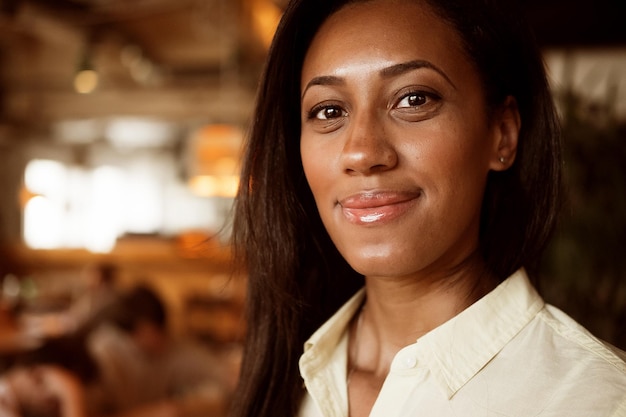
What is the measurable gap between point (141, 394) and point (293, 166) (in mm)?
2882

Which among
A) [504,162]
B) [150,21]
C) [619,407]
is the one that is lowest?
[619,407]

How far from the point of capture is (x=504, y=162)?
3.70ft

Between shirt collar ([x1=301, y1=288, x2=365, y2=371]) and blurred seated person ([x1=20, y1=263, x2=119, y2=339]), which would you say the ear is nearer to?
shirt collar ([x1=301, y1=288, x2=365, y2=371])

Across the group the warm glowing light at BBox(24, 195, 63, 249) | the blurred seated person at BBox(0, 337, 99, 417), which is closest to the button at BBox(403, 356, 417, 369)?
the blurred seated person at BBox(0, 337, 99, 417)

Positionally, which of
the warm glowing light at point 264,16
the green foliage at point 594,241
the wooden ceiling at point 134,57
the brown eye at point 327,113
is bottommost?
the green foliage at point 594,241

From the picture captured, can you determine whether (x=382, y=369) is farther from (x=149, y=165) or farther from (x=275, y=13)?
(x=149, y=165)

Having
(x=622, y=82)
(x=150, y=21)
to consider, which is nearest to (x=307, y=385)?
(x=622, y=82)

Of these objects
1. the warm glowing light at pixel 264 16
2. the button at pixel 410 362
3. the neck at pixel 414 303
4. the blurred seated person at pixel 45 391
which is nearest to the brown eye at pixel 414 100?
the neck at pixel 414 303

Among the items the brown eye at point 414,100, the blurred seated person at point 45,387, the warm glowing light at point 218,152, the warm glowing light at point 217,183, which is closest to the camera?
A: the brown eye at point 414,100

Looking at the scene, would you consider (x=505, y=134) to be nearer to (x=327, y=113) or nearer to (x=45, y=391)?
(x=327, y=113)

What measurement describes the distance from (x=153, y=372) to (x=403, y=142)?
329cm

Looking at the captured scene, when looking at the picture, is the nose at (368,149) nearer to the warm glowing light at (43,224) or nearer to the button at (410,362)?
the button at (410,362)

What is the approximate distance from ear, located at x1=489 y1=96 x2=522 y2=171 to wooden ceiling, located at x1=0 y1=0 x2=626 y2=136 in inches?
151

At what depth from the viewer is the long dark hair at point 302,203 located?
1.12 metres
